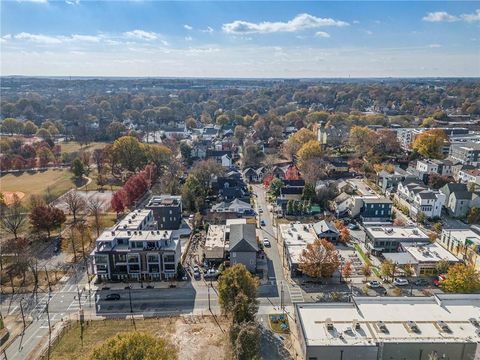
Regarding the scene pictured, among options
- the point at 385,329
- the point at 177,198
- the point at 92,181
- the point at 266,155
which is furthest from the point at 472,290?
the point at 92,181

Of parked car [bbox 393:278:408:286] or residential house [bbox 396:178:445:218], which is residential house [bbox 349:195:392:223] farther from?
parked car [bbox 393:278:408:286]

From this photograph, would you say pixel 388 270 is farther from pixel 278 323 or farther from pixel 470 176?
pixel 470 176

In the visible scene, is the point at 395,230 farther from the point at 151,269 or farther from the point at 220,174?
the point at 220,174

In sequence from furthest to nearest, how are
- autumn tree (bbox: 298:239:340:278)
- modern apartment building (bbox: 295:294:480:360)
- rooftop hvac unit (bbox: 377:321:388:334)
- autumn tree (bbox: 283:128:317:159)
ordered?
1. autumn tree (bbox: 283:128:317:159)
2. autumn tree (bbox: 298:239:340:278)
3. rooftop hvac unit (bbox: 377:321:388:334)
4. modern apartment building (bbox: 295:294:480:360)

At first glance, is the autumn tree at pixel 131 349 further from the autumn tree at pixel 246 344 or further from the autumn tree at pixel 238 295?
the autumn tree at pixel 238 295

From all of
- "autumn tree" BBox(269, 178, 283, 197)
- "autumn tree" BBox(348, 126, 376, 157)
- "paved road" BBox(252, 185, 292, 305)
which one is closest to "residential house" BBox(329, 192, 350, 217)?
"autumn tree" BBox(269, 178, 283, 197)

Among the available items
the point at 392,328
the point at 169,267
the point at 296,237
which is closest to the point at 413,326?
the point at 392,328
